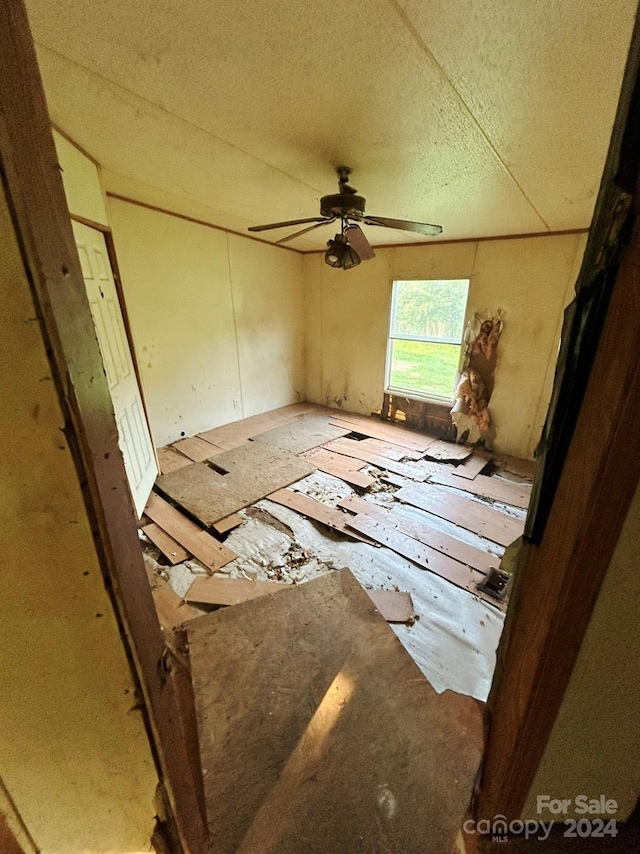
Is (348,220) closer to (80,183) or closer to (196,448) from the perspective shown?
(80,183)

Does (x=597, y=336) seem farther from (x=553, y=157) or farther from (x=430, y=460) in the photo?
(x=430, y=460)

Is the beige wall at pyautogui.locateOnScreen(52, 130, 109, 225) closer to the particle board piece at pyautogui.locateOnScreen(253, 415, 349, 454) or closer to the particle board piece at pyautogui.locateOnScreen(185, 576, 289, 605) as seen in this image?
the particle board piece at pyautogui.locateOnScreen(185, 576, 289, 605)

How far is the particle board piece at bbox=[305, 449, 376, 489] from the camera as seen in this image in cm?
312

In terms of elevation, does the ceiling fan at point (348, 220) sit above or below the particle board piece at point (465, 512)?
above

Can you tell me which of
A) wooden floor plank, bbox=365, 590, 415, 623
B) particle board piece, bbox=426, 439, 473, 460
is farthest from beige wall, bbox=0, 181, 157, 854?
particle board piece, bbox=426, 439, 473, 460

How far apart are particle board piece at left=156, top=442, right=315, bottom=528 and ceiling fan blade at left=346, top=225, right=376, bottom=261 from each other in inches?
78.7

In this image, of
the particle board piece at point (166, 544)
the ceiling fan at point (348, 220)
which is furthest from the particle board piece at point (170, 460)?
the ceiling fan at point (348, 220)

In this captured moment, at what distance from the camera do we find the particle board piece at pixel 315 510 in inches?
98.4

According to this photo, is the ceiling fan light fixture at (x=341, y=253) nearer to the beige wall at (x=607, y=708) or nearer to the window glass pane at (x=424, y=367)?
the window glass pane at (x=424, y=367)

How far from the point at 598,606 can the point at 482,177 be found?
225 cm

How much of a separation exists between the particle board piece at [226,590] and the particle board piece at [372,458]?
5.83 ft

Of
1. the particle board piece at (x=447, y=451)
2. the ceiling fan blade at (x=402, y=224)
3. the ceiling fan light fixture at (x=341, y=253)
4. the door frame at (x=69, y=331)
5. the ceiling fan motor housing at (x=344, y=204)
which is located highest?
the ceiling fan motor housing at (x=344, y=204)

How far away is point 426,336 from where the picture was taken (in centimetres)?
401

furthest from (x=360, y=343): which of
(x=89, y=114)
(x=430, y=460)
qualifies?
(x=89, y=114)
